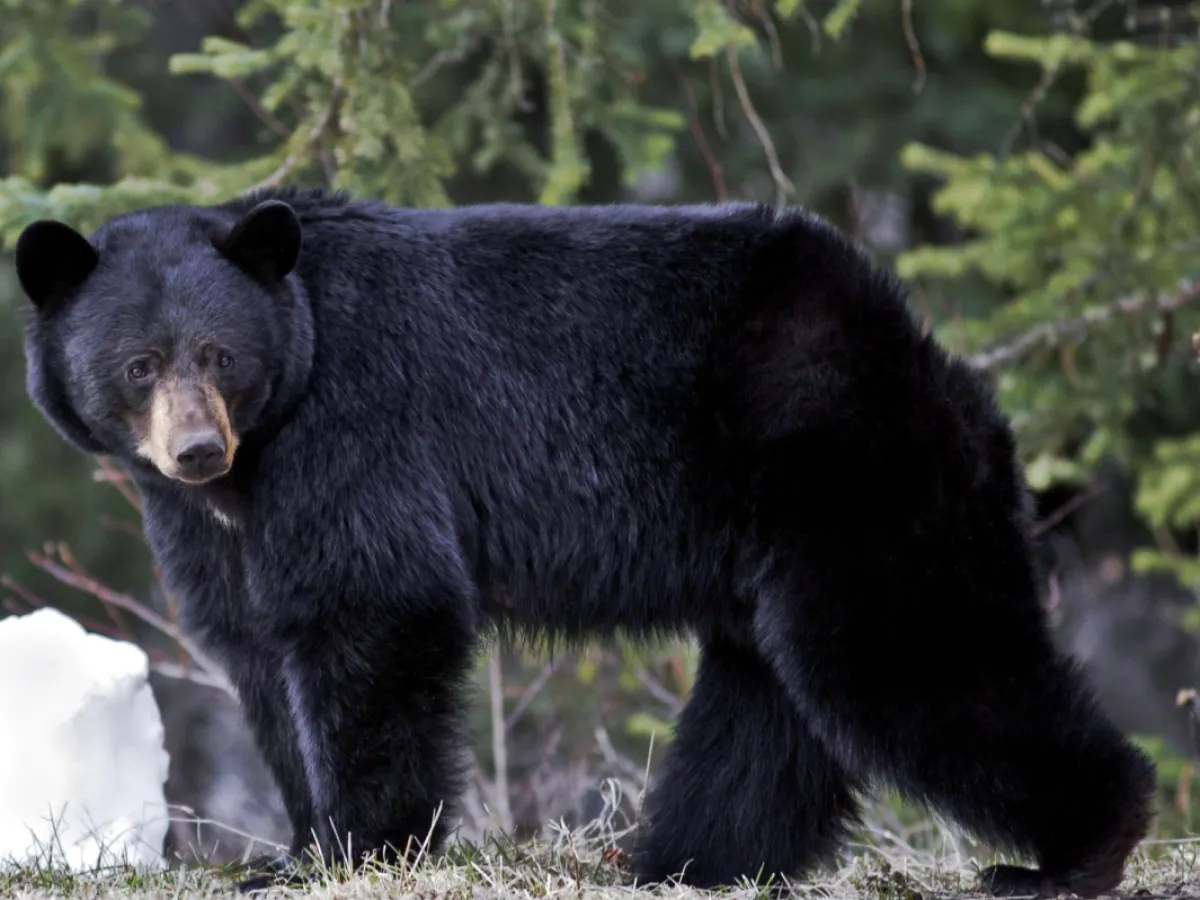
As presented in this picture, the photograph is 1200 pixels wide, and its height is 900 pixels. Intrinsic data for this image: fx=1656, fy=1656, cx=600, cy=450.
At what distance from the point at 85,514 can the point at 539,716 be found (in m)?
3.11

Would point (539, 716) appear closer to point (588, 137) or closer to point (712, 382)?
point (588, 137)

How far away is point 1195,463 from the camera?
6570mm

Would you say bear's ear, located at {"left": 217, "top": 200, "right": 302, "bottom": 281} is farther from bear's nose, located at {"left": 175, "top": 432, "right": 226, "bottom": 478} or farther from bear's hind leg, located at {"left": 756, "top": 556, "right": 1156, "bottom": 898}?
bear's hind leg, located at {"left": 756, "top": 556, "right": 1156, "bottom": 898}

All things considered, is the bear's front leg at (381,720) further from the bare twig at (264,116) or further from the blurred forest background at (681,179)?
the bare twig at (264,116)

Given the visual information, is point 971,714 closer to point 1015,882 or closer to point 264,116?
point 1015,882

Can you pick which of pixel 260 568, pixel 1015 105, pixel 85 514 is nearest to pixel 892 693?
pixel 260 568

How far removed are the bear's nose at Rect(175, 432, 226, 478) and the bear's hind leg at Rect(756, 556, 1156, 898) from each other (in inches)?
50.5

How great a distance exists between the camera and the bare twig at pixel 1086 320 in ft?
20.2

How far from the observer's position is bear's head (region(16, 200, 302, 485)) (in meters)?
3.75

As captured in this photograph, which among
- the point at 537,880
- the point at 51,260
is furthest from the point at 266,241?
the point at 537,880

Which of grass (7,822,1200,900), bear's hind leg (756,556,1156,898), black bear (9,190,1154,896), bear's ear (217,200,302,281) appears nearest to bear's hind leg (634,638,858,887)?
black bear (9,190,1154,896)

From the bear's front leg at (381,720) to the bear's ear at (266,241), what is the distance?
0.85 metres

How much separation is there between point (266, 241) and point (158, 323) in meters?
0.31

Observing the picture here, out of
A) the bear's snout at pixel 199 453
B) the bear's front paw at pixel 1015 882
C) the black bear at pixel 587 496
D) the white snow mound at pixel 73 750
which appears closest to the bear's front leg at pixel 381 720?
the black bear at pixel 587 496
